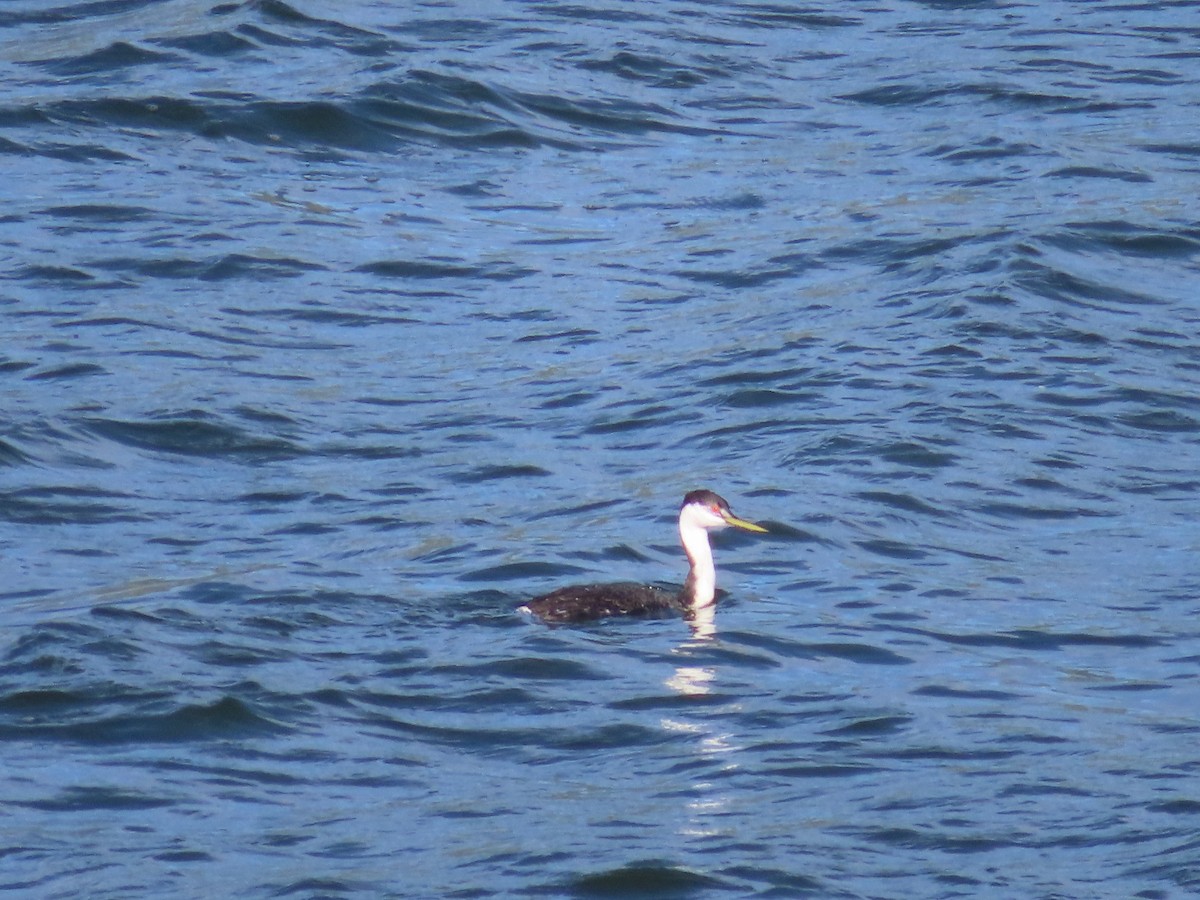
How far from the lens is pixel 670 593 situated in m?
11.7

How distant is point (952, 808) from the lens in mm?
8523

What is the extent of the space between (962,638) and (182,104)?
39.3 feet

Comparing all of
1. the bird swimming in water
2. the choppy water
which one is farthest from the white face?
the choppy water

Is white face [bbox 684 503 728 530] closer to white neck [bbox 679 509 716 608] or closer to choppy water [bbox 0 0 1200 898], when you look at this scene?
A: white neck [bbox 679 509 716 608]

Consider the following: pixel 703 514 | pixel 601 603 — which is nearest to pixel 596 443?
pixel 703 514

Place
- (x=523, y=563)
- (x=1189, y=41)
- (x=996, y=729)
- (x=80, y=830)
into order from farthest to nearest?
1. (x=1189, y=41)
2. (x=523, y=563)
3. (x=996, y=729)
4. (x=80, y=830)

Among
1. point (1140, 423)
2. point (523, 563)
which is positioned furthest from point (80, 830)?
point (1140, 423)

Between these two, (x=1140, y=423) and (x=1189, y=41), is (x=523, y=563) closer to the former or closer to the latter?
(x=1140, y=423)

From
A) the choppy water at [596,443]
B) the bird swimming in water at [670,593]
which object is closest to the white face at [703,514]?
the bird swimming in water at [670,593]

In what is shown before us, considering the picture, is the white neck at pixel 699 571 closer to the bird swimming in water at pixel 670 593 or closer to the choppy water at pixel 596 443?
the bird swimming in water at pixel 670 593

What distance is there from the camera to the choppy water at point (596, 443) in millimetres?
8508

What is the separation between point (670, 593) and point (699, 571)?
0.19m

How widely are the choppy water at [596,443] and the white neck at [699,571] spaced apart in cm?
33

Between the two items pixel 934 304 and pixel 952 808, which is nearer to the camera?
pixel 952 808
